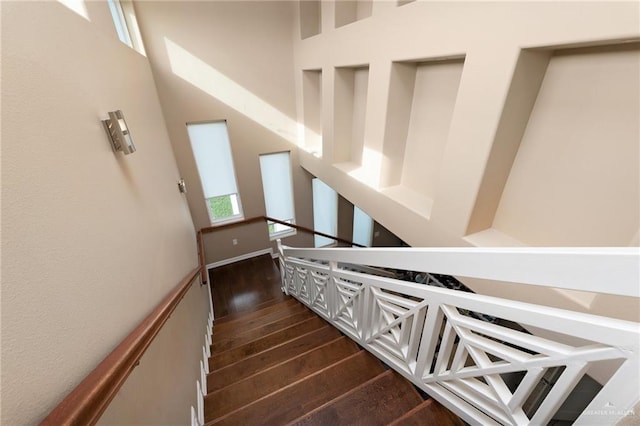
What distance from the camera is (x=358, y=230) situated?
6.08m

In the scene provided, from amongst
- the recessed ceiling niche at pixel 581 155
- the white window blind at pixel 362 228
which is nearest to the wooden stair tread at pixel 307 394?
the recessed ceiling niche at pixel 581 155

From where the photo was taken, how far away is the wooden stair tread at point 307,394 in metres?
1.56

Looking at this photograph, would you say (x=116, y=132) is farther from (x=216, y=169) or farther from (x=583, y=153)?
(x=216, y=169)

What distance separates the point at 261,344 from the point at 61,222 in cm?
211

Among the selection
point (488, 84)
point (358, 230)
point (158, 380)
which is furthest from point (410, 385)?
point (358, 230)

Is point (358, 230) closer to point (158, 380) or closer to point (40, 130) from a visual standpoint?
point (158, 380)

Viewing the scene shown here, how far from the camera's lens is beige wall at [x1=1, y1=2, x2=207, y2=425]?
1.94 feet

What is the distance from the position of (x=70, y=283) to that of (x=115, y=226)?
443 millimetres

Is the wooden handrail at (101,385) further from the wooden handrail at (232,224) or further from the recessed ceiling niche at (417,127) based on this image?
the wooden handrail at (232,224)

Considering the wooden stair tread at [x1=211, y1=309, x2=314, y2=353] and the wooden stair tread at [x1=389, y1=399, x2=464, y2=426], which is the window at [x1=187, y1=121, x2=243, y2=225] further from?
the wooden stair tread at [x1=389, y1=399, x2=464, y2=426]

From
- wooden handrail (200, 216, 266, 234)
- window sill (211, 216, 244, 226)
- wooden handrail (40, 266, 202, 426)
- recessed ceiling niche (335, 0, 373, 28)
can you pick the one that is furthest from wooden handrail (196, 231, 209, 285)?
recessed ceiling niche (335, 0, 373, 28)

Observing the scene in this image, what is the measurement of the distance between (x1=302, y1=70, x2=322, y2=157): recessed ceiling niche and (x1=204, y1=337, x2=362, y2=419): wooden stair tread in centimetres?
276

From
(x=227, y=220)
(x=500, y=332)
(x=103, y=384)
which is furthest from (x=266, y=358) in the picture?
(x=227, y=220)

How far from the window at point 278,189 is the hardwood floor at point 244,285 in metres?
0.67
